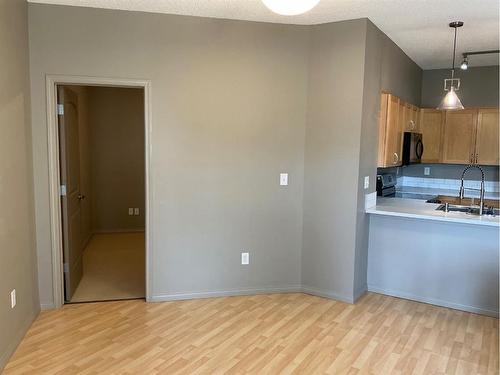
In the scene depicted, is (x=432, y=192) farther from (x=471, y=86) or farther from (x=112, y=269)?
(x=112, y=269)

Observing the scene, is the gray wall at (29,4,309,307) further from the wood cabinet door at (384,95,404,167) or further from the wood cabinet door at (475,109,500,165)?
the wood cabinet door at (475,109,500,165)

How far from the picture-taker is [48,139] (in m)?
3.46

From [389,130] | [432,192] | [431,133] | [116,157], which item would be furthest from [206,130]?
[432,192]

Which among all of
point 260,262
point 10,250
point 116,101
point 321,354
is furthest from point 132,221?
point 321,354

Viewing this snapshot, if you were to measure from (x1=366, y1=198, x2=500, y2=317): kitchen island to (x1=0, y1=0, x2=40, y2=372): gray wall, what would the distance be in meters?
3.03

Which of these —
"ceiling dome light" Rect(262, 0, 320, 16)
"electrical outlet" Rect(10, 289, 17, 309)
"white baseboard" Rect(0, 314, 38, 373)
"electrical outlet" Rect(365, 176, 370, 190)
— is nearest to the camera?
"ceiling dome light" Rect(262, 0, 320, 16)

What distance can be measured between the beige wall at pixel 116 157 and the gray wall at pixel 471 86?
442cm

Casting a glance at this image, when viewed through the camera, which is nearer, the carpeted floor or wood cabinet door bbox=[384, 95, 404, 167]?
the carpeted floor

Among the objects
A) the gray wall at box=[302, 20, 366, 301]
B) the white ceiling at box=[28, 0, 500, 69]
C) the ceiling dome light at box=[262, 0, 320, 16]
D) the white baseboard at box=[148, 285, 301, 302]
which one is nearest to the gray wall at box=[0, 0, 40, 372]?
the white ceiling at box=[28, 0, 500, 69]

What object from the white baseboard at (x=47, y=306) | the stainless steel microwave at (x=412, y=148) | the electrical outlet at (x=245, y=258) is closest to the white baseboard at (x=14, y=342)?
the white baseboard at (x=47, y=306)

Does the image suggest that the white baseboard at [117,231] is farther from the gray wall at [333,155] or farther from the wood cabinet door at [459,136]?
the wood cabinet door at [459,136]

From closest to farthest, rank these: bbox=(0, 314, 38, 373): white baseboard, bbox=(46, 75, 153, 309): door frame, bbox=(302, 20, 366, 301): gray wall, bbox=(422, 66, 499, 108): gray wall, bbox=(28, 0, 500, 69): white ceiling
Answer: bbox=(0, 314, 38, 373): white baseboard < bbox=(28, 0, 500, 69): white ceiling < bbox=(46, 75, 153, 309): door frame < bbox=(302, 20, 366, 301): gray wall < bbox=(422, 66, 499, 108): gray wall

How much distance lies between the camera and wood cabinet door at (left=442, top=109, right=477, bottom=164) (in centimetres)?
548

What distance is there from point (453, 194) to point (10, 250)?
5490 millimetres
